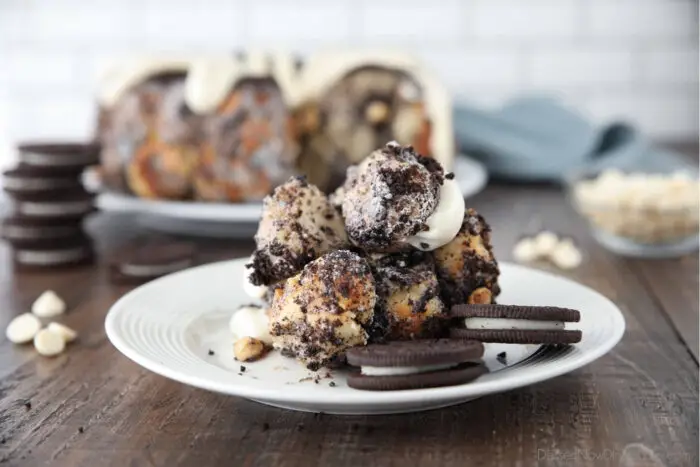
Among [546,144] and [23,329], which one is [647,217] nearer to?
[546,144]

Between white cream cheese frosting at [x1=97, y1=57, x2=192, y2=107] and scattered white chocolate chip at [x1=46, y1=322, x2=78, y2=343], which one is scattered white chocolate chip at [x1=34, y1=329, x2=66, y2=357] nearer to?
scattered white chocolate chip at [x1=46, y1=322, x2=78, y2=343]

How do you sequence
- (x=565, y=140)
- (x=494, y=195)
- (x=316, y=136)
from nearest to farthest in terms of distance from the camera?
(x=316, y=136)
(x=494, y=195)
(x=565, y=140)

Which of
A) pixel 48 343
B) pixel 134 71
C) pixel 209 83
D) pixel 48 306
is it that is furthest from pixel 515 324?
pixel 134 71

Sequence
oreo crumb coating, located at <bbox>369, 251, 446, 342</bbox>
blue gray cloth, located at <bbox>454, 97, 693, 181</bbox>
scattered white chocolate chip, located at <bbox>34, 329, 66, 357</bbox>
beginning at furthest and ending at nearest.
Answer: blue gray cloth, located at <bbox>454, 97, 693, 181</bbox> → scattered white chocolate chip, located at <bbox>34, 329, 66, 357</bbox> → oreo crumb coating, located at <bbox>369, 251, 446, 342</bbox>

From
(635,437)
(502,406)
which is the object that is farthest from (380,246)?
(635,437)

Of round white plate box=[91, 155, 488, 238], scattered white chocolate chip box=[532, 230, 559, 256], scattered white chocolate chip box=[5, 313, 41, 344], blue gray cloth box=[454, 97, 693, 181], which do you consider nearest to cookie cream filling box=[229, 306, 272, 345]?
scattered white chocolate chip box=[5, 313, 41, 344]

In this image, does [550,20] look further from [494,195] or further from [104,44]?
[104,44]

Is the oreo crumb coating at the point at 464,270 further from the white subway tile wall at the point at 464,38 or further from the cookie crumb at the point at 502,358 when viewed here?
the white subway tile wall at the point at 464,38
